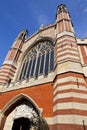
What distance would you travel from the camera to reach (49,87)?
9148 mm

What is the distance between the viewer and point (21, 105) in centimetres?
968

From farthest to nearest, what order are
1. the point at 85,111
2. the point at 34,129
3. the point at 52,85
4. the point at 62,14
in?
the point at 62,14 → the point at 52,85 → the point at 34,129 → the point at 85,111

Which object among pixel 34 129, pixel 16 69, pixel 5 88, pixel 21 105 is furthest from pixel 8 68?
pixel 34 129

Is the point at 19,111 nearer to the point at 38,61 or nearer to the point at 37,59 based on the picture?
the point at 38,61

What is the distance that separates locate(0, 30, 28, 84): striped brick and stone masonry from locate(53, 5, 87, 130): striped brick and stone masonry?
561 centimetres

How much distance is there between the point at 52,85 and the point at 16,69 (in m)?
6.27

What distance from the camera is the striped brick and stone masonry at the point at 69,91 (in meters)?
6.48

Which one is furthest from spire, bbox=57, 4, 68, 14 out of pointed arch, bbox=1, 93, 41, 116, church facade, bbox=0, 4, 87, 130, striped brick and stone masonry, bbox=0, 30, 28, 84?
pointed arch, bbox=1, 93, 41, 116

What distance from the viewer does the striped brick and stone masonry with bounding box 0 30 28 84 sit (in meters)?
12.9

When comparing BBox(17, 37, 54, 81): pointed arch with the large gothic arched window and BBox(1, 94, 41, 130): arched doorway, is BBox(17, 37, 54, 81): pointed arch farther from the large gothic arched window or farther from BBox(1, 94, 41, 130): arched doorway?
BBox(1, 94, 41, 130): arched doorway

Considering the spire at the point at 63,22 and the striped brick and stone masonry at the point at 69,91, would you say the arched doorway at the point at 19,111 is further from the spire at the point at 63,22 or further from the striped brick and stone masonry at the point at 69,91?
the spire at the point at 63,22

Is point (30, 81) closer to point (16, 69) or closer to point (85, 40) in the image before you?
point (16, 69)

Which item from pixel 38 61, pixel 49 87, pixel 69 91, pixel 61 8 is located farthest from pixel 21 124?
pixel 61 8

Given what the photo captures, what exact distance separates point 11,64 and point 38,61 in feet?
9.40
